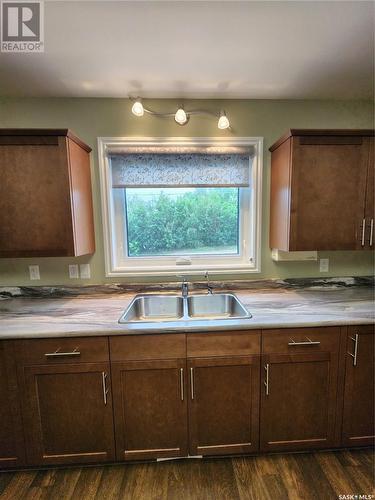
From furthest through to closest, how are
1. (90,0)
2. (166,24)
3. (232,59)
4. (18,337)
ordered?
(232,59) → (18,337) → (166,24) → (90,0)

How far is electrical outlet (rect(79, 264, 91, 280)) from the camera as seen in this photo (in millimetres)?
1843

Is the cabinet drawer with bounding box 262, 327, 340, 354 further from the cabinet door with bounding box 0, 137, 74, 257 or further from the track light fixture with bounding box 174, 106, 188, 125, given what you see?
the track light fixture with bounding box 174, 106, 188, 125

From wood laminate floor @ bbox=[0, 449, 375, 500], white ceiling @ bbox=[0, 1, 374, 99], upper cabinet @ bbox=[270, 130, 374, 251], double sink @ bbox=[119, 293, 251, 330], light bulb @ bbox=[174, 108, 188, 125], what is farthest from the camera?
double sink @ bbox=[119, 293, 251, 330]

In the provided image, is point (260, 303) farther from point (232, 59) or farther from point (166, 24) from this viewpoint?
point (166, 24)

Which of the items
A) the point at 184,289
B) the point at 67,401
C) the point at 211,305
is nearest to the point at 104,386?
the point at 67,401

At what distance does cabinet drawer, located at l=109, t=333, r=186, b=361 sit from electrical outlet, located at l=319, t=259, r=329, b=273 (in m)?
1.34

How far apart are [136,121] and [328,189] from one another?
1.46 meters

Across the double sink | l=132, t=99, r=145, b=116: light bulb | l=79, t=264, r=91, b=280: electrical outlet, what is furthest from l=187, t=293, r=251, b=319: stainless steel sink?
l=132, t=99, r=145, b=116: light bulb

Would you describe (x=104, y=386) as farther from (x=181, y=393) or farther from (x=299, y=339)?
(x=299, y=339)

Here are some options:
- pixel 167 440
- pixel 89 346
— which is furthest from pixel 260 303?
pixel 89 346

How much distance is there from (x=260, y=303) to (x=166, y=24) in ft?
→ 5.37

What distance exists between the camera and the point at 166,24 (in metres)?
1.10

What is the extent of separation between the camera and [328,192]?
1551 millimetres

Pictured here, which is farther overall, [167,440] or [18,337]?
[167,440]
